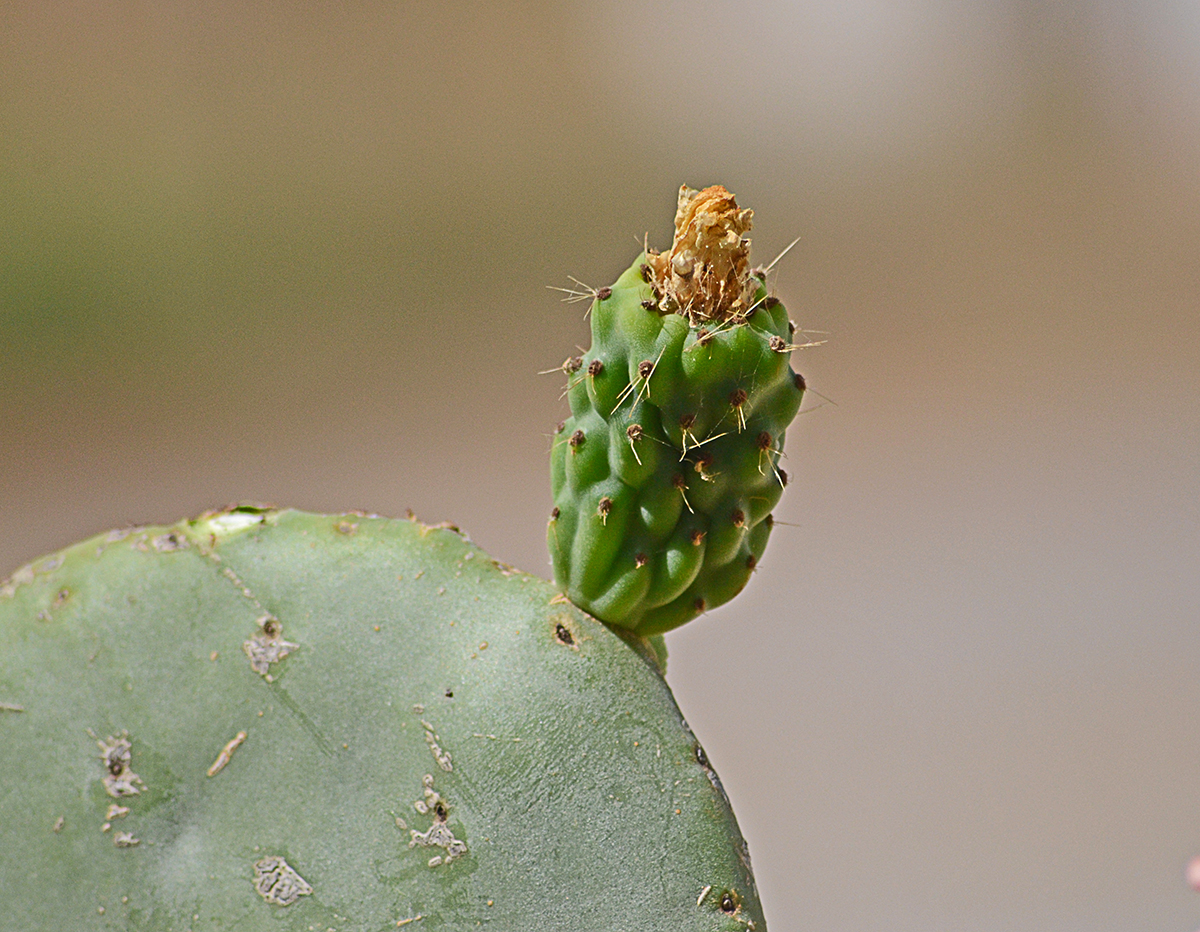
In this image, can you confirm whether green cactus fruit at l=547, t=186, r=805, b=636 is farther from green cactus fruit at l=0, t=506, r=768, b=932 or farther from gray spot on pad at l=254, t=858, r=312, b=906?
gray spot on pad at l=254, t=858, r=312, b=906

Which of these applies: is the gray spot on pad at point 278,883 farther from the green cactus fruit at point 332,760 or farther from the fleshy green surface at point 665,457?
the fleshy green surface at point 665,457

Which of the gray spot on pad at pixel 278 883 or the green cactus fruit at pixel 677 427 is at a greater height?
the green cactus fruit at pixel 677 427

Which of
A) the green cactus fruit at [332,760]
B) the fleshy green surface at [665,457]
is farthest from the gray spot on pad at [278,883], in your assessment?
the fleshy green surface at [665,457]

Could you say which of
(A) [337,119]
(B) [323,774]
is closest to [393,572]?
(B) [323,774]

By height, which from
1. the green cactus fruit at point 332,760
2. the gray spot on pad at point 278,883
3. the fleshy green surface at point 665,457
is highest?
the fleshy green surface at point 665,457

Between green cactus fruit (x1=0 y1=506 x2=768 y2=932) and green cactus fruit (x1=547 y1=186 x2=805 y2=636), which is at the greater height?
green cactus fruit (x1=547 y1=186 x2=805 y2=636)

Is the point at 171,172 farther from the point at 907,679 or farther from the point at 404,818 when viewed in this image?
the point at 404,818

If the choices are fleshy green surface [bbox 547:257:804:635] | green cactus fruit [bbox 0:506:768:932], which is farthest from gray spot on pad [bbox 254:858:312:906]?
fleshy green surface [bbox 547:257:804:635]

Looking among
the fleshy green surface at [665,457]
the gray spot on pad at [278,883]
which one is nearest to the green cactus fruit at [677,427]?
the fleshy green surface at [665,457]
